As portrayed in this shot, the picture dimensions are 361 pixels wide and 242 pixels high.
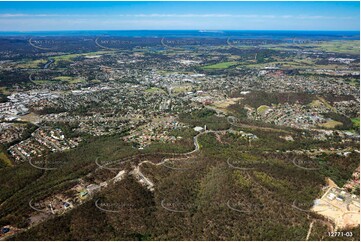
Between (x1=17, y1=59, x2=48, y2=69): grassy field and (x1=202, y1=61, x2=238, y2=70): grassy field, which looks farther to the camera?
(x1=202, y1=61, x2=238, y2=70): grassy field

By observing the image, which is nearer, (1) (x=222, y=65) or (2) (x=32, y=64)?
(2) (x=32, y=64)

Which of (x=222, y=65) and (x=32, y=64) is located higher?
(x=32, y=64)

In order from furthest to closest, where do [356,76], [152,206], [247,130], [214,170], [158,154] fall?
[356,76], [247,130], [158,154], [214,170], [152,206]

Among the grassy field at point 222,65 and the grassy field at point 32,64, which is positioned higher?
the grassy field at point 32,64

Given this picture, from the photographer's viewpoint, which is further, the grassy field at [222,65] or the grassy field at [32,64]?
the grassy field at [222,65]

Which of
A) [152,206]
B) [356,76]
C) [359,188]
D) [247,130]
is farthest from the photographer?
[356,76]

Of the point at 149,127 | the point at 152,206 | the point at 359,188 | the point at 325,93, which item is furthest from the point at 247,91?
the point at 152,206

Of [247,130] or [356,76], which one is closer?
[247,130]

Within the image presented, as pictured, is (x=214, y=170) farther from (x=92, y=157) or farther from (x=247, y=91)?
(x=247, y=91)

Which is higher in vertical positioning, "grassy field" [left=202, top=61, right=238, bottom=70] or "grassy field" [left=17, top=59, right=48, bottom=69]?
"grassy field" [left=17, top=59, right=48, bottom=69]
